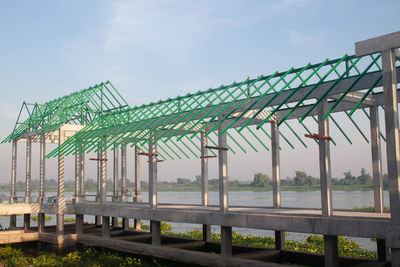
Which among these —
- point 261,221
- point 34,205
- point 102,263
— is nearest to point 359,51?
point 261,221

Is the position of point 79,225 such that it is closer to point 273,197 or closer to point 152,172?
point 152,172

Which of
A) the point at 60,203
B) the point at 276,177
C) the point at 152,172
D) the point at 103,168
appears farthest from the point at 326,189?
the point at 60,203

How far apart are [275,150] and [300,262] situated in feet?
15.1

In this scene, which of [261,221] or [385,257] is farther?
[385,257]

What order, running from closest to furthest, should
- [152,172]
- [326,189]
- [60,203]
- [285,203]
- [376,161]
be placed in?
[326,189] < [376,161] < [152,172] < [60,203] < [285,203]

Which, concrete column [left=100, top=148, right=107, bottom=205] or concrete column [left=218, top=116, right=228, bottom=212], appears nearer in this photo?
concrete column [left=218, top=116, right=228, bottom=212]

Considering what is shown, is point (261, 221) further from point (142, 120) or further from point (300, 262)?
point (142, 120)

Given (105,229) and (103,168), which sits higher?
(103,168)

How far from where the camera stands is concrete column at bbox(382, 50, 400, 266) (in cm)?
1104

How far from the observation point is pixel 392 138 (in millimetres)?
11195

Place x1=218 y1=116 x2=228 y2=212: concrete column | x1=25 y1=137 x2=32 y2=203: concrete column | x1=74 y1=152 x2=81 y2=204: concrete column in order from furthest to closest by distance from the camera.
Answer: x1=25 y1=137 x2=32 y2=203: concrete column
x1=74 y1=152 x2=81 y2=204: concrete column
x1=218 y1=116 x2=228 y2=212: concrete column

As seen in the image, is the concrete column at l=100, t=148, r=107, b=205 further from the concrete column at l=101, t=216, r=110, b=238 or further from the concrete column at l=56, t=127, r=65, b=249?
the concrete column at l=56, t=127, r=65, b=249

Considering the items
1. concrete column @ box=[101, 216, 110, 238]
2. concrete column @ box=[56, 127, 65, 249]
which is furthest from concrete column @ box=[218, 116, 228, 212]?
concrete column @ box=[56, 127, 65, 249]

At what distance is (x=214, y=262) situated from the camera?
16031mm
